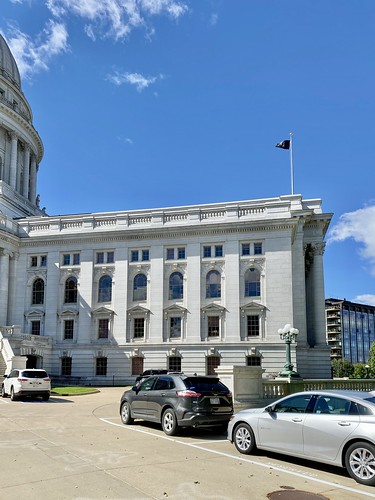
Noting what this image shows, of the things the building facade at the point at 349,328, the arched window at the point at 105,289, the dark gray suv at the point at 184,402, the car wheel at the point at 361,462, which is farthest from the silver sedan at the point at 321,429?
the building facade at the point at 349,328

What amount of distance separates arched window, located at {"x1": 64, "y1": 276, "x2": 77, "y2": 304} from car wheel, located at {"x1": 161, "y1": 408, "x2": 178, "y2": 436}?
1354 inches

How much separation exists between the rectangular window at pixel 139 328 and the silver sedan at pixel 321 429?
1344 inches

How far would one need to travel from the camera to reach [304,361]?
144 ft

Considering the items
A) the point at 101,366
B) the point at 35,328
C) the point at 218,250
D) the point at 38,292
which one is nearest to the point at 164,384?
the point at 218,250

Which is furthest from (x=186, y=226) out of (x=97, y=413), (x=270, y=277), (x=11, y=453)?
(x=11, y=453)

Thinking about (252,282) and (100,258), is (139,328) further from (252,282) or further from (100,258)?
(252,282)

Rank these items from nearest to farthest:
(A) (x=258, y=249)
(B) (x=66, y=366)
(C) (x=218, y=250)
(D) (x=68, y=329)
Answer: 1. (A) (x=258, y=249)
2. (C) (x=218, y=250)
3. (B) (x=66, y=366)
4. (D) (x=68, y=329)

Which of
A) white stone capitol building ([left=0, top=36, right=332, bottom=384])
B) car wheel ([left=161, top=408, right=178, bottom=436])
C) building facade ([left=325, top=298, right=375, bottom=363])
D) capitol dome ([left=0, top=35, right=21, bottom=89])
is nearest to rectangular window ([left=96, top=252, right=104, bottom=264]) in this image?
white stone capitol building ([left=0, top=36, right=332, bottom=384])

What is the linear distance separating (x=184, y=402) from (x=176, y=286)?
31.6m

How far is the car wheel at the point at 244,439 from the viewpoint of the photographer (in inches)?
459

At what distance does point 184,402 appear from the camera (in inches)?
566

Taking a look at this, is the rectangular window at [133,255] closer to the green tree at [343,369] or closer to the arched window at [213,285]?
the arched window at [213,285]

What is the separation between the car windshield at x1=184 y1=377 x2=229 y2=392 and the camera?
48.4ft

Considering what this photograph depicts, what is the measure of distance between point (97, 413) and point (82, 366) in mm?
25765
